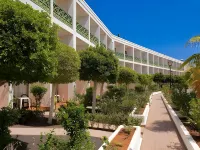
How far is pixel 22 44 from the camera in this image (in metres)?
5.30

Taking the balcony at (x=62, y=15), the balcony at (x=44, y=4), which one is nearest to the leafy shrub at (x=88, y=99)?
the balcony at (x=62, y=15)

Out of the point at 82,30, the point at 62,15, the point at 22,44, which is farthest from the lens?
the point at 82,30

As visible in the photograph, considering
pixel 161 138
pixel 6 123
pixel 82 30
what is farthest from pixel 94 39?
pixel 6 123

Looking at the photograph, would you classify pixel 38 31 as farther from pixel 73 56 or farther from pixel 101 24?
pixel 101 24

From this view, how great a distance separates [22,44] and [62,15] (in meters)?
12.1

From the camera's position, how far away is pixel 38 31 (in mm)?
5598

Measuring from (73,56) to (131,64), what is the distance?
108 ft

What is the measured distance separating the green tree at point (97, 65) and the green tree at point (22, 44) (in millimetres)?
6504

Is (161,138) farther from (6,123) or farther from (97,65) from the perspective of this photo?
(6,123)

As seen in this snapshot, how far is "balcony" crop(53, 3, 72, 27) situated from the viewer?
15766 millimetres

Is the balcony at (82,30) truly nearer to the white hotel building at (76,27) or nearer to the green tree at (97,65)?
the white hotel building at (76,27)

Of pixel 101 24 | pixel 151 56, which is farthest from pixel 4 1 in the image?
pixel 151 56

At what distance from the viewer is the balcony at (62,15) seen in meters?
15.8

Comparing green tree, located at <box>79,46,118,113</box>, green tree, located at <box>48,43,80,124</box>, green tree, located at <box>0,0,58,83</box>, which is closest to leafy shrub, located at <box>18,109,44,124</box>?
green tree, located at <box>48,43,80,124</box>
